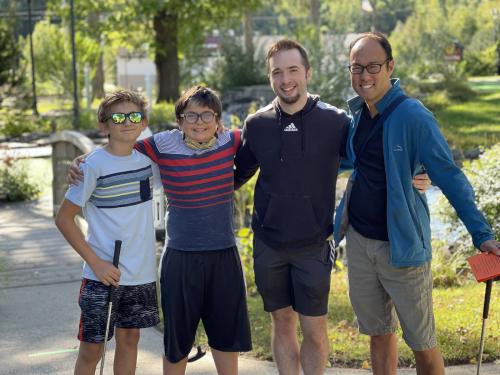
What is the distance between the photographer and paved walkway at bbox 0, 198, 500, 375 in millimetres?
5418

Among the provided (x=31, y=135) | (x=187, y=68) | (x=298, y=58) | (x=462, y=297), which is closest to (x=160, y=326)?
(x=462, y=297)

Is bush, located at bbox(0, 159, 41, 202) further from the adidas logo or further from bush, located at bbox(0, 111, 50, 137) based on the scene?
bush, located at bbox(0, 111, 50, 137)

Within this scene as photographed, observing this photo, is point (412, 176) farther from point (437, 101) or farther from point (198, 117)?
point (437, 101)

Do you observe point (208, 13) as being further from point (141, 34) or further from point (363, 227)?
point (363, 227)

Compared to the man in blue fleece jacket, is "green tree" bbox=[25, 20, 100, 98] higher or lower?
lower

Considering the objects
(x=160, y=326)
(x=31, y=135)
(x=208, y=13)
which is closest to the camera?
(x=160, y=326)

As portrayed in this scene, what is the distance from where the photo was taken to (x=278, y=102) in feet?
15.1

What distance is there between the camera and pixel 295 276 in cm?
457

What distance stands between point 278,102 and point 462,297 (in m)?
2.83

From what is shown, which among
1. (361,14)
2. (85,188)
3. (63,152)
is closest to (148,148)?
(85,188)

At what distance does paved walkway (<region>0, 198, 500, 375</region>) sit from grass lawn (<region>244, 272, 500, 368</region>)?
152 millimetres

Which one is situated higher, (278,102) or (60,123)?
(278,102)

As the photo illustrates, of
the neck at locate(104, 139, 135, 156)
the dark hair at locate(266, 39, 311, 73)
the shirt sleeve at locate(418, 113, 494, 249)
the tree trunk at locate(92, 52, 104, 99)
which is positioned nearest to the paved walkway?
the shirt sleeve at locate(418, 113, 494, 249)

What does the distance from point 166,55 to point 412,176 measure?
2457cm
